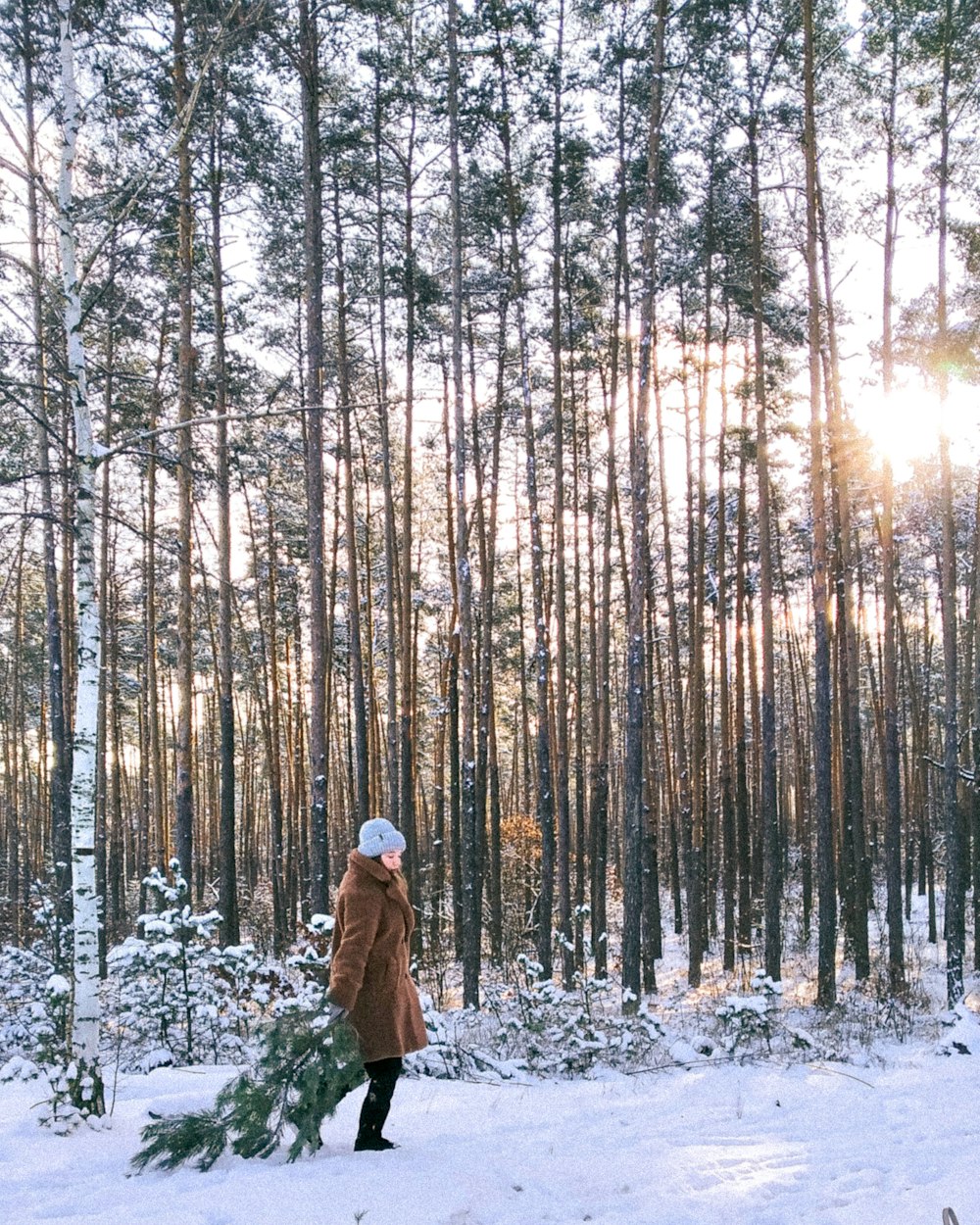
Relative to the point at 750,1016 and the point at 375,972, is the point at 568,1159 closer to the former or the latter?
the point at 375,972

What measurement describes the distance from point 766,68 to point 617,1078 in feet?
42.1

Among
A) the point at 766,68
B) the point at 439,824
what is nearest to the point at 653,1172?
the point at 766,68

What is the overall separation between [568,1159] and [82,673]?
378cm

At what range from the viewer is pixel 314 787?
1099 centimetres

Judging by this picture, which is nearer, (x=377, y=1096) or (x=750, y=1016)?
(x=377, y=1096)

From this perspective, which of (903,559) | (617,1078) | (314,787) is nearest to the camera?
(617,1078)

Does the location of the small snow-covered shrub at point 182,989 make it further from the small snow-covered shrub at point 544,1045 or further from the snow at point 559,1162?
the small snow-covered shrub at point 544,1045

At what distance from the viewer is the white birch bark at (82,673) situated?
4988mm

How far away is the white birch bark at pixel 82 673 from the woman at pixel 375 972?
166 centimetres

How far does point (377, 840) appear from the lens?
4.49 metres

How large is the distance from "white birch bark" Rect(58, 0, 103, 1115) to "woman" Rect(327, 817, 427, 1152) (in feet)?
5.44

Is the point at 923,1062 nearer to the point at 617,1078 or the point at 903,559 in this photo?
the point at 617,1078

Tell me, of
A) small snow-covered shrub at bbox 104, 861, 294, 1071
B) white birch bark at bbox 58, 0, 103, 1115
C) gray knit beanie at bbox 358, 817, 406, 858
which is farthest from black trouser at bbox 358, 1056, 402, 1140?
small snow-covered shrub at bbox 104, 861, 294, 1071

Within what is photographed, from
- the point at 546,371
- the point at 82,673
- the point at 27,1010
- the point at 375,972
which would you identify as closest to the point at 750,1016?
the point at 375,972
